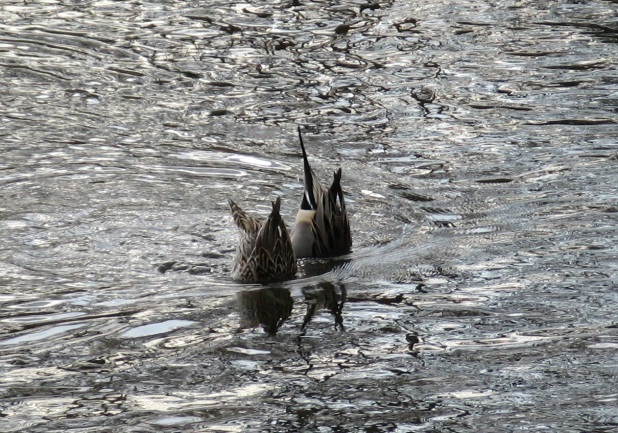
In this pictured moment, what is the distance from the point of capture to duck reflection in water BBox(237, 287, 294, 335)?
7.95 meters

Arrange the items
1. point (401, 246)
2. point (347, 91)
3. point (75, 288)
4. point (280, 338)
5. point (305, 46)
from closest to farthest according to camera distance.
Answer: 1. point (280, 338)
2. point (75, 288)
3. point (401, 246)
4. point (347, 91)
5. point (305, 46)

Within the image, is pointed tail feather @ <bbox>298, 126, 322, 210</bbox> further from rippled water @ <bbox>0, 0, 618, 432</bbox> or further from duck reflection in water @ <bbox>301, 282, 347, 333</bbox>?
duck reflection in water @ <bbox>301, 282, 347, 333</bbox>

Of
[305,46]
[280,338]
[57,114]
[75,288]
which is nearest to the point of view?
[280,338]

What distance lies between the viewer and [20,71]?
13188 millimetres

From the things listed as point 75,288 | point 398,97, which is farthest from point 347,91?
point 75,288

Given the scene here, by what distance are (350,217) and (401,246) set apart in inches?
37.5

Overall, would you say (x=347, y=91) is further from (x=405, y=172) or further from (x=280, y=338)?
(x=280, y=338)

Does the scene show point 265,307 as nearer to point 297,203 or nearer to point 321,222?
point 321,222

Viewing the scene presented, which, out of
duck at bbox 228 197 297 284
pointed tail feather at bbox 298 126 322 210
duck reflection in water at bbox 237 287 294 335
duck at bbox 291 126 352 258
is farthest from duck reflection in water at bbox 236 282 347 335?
pointed tail feather at bbox 298 126 322 210

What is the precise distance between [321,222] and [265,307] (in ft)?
4.13

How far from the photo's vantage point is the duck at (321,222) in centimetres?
946

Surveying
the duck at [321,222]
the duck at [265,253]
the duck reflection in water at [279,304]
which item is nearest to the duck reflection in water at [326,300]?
the duck reflection in water at [279,304]

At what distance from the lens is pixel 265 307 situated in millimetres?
8414

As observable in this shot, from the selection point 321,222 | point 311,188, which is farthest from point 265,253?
point 311,188
